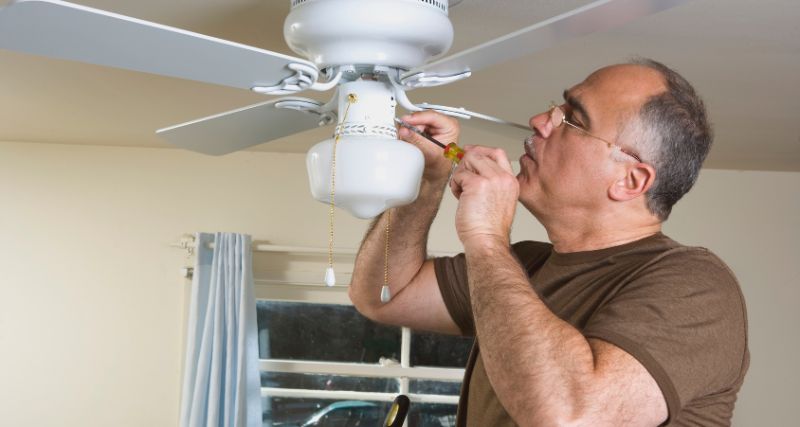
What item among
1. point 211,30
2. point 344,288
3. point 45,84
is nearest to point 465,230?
point 211,30

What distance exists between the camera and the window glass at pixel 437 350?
3.71m

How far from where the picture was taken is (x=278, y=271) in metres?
3.69

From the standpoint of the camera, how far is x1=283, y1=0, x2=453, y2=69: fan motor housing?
1.11m

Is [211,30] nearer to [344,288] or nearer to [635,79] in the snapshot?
[635,79]

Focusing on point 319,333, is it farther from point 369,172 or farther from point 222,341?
point 369,172

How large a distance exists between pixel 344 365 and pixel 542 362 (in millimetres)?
2683

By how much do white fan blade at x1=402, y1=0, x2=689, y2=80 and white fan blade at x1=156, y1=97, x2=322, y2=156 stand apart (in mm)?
212

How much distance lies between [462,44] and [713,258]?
31.6 inches

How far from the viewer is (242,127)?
1.41 meters

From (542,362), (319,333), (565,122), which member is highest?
(319,333)

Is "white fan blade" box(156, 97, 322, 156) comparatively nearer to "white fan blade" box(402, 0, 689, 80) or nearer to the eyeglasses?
"white fan blade" box(402, 0, 689, 80)

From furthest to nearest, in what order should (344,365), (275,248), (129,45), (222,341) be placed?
1. (344,365)
2. (275,248)
3. (222,341)
4. (129,45)

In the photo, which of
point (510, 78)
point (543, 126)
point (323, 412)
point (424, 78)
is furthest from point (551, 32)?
point (323, 412)

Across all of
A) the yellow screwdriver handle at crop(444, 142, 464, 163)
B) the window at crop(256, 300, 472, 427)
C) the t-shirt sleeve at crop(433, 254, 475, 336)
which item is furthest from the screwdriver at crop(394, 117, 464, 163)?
the window at crop(256, 300, 472, 427)
